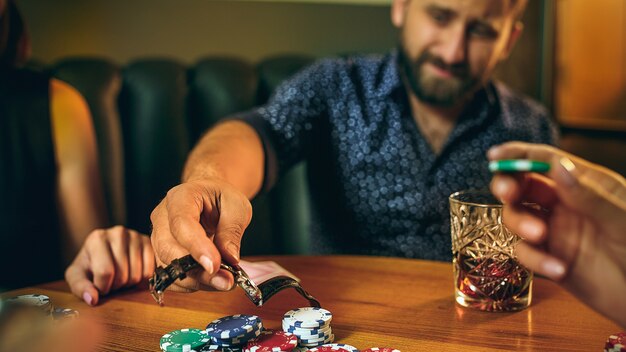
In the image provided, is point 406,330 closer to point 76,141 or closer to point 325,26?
point 76,141

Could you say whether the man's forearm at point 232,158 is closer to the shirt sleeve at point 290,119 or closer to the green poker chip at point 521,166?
the shirt sleeve at point 290,119

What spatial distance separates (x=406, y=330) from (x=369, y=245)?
0.95 m

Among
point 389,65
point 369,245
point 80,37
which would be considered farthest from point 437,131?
point 80,37

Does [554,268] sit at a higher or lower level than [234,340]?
higher

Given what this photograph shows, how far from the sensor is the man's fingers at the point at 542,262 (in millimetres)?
818

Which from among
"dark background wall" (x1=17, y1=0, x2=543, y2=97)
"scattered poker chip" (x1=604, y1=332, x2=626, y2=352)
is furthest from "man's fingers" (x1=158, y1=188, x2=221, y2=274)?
"dark background wall" (x1=17, y1=0, x2=543, y2=97)

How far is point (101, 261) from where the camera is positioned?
123cm

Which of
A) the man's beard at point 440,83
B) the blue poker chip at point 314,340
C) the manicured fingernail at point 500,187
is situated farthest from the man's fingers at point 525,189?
the man's beard at point 440,83

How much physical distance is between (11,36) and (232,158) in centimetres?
80

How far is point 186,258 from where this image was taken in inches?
38.6

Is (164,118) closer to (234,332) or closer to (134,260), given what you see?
(134,260)

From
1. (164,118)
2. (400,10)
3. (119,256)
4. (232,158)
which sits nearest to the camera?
(119,256)

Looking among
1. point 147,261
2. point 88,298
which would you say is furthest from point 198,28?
point 88,298

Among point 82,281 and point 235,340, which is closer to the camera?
point 235,340
